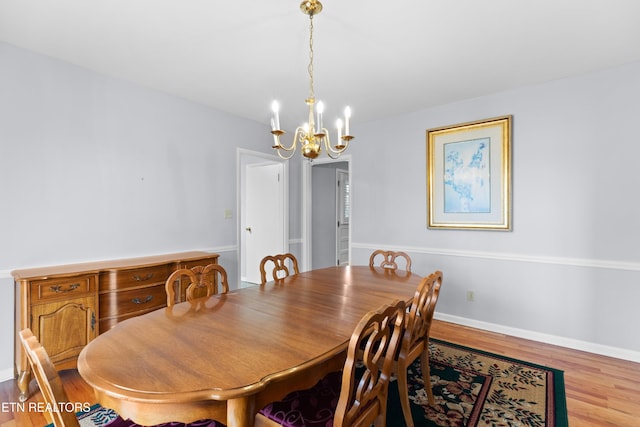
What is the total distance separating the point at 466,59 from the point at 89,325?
3.63 m

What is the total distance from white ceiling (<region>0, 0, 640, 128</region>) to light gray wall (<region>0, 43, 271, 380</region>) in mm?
238

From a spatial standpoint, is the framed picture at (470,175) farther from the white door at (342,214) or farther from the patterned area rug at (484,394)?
the white door at (342,214)

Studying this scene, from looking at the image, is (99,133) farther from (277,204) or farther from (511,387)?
(511,387)

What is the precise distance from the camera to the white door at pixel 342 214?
601 centimetres

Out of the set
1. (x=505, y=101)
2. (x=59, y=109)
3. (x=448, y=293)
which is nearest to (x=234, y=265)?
(x=59, y=109)

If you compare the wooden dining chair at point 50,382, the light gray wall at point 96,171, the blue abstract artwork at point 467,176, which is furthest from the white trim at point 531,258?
the wooden dining chair at point 50,382

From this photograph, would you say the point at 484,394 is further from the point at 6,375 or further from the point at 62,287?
the point at 6,375

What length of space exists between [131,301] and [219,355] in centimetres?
189

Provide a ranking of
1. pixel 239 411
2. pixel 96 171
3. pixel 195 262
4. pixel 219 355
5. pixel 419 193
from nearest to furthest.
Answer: pixel 239 411, pixel 219 355, pixel 96 171, pixel 195 262, pixel 419 193

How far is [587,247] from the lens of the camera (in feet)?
9.34

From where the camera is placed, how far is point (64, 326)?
226cm

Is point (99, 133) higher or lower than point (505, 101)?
lower

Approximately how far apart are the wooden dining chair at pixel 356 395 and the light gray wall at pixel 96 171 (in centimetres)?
242

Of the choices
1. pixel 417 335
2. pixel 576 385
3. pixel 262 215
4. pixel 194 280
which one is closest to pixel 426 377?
pixel 417 335
